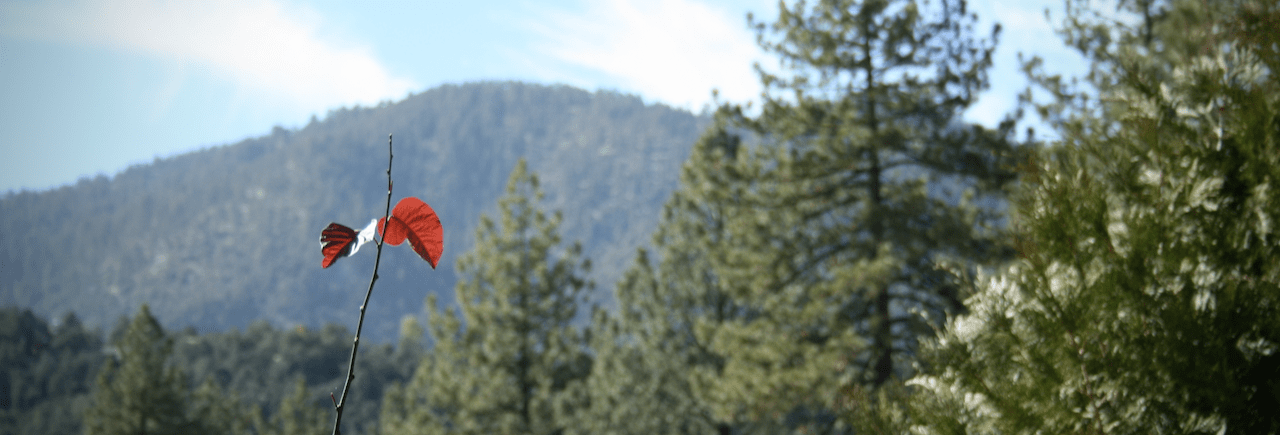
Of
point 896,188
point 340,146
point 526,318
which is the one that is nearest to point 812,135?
point 896,188

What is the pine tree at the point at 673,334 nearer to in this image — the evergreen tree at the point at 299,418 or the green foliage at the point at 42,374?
the evergreen tree at the point at 299,418

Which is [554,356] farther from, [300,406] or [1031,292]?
[300,406]

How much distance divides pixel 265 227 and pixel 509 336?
16616 cm

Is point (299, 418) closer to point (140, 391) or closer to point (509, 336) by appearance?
point (140, 391)

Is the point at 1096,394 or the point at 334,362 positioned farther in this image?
the point at 334,362

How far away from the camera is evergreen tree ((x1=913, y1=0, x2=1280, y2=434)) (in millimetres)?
2070

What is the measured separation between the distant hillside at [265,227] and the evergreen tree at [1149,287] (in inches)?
4757

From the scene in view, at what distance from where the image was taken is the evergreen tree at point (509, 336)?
1328 cm

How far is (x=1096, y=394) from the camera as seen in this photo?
214 centimetres

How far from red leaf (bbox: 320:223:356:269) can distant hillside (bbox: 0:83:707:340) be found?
121m

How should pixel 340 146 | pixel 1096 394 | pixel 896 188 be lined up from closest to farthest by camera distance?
pixel 1096 394 → pixel 896 188 → pixel 340 146

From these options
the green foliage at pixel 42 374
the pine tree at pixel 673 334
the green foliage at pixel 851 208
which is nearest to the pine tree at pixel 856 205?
the green foliage at pixel 851 208

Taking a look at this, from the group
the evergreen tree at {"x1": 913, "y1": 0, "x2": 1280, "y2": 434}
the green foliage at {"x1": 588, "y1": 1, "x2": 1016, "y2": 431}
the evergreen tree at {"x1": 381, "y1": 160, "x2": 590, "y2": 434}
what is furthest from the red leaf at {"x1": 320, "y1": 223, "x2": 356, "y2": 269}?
the evergreen tree at {"x1": 381, "y1": 160, "x2": 590, "y2": 434}

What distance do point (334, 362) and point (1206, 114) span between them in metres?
56.2
